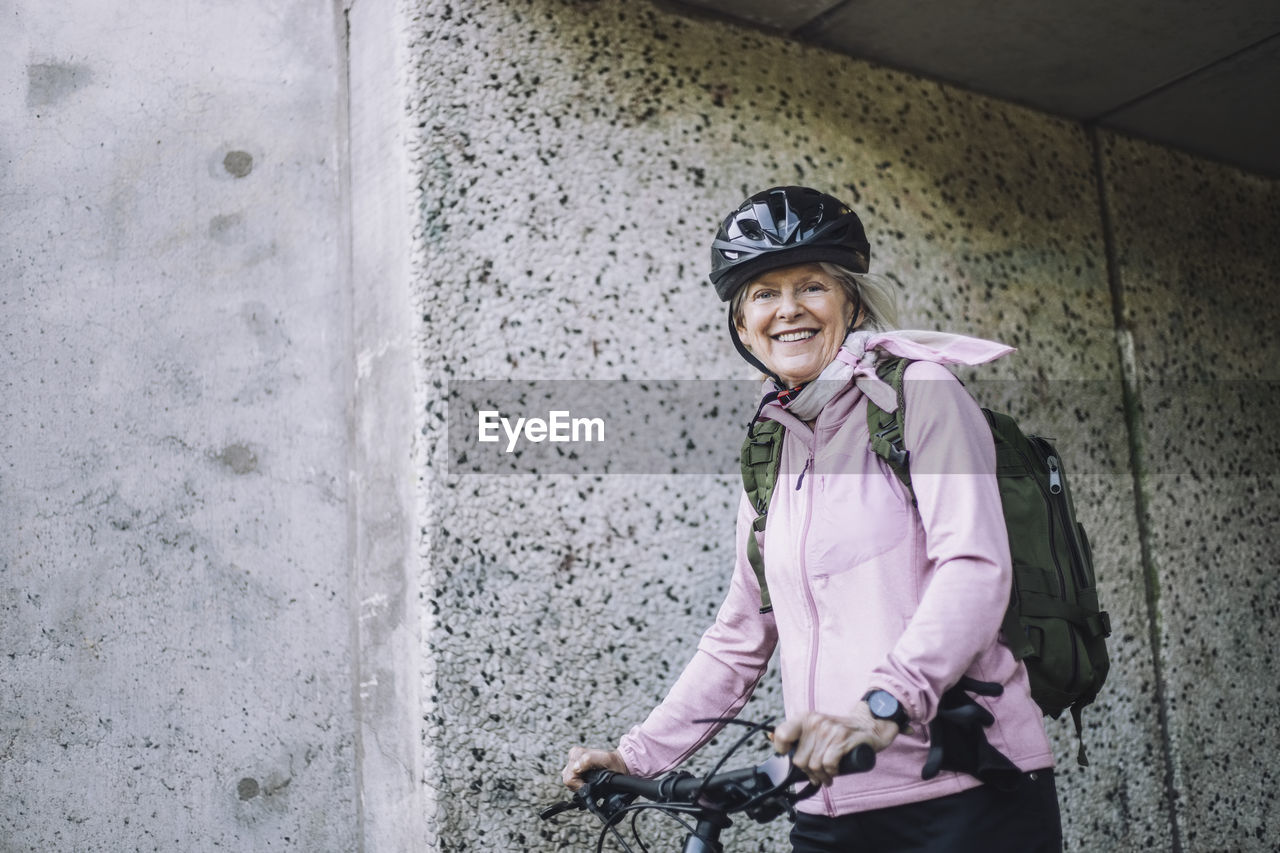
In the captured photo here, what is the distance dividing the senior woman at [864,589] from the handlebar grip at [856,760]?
2 centimetres

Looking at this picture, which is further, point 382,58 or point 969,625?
point 382,58

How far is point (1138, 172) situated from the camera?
4.49 metres

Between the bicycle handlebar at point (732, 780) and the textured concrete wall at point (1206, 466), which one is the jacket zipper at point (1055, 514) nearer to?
the bicycle handlebar at point (732, 780)

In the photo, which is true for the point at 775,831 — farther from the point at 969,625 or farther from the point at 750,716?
the point at 969,625

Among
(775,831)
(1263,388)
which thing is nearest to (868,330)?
(775,831)

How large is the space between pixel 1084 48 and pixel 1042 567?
2414 millimetres

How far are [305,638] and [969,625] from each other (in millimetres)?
2066

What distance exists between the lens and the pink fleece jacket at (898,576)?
71.9 inches

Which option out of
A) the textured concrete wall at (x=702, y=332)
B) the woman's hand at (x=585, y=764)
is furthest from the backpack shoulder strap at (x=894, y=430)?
the textured concrete wall at (x=702, y=332)

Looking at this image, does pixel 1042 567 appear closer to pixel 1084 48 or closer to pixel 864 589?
pixel 864 589

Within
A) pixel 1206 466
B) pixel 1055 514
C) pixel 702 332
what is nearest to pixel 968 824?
pixel 1055 514

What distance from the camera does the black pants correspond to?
74.6 inches

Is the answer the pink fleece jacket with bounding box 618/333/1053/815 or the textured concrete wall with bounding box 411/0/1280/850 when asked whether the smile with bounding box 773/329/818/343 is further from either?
the textured concrete wall with bounding box 411/0/1280/850

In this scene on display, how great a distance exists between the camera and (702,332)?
11.0 ft
